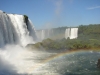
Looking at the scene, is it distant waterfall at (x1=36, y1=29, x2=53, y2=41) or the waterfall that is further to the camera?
distant waterfall at (x1=36, y1=29, x2=53, y2=41)

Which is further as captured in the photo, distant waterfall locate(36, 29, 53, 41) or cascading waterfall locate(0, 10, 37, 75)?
distant waterfall locate(36, 29, 53, 41)

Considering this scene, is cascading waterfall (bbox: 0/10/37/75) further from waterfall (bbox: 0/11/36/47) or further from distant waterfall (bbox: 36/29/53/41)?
distant waterfall (bbox: 36/29/53/41)

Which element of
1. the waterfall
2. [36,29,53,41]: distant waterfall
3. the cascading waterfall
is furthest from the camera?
[36,29,53,41]: distant waterfall

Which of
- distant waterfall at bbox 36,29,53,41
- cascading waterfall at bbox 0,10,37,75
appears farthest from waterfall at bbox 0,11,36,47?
distant waterfall at bbox 36,29,53,41

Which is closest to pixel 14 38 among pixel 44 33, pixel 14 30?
pixel 14 30

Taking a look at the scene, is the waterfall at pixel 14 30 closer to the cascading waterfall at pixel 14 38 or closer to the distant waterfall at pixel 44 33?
the cascading waterfall at pixel 14 38

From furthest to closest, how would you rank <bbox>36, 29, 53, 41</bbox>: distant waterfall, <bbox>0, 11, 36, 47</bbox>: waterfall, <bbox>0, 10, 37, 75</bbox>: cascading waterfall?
<bbox>36, 29, 53, 41</bbox>: distant waterfall, <bbox>0, 11, 36, 47</bbox>: waterfall, <bbox>0, 10, 37, 75</bbox>: cascading waterfall

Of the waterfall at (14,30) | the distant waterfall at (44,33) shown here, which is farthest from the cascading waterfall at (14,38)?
the distant waterfall at (44,33)

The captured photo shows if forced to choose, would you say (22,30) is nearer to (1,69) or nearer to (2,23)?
(2,23)

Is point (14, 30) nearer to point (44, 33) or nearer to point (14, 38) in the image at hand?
point (14, 38)
